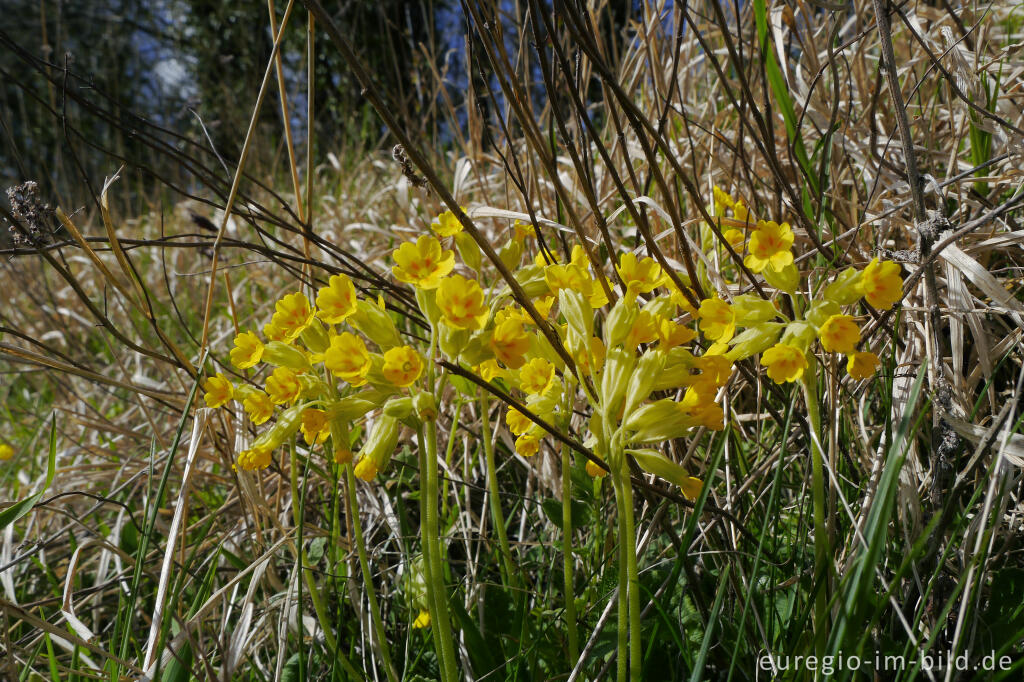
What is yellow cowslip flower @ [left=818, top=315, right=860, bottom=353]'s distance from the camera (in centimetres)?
92

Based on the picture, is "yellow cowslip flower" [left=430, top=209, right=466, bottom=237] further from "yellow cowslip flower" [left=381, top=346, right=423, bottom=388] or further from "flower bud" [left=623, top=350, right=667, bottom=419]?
"flower bud" [left=623, top=350, right=667, bottom=419]

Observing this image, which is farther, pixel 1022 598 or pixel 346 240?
pixel 346 240

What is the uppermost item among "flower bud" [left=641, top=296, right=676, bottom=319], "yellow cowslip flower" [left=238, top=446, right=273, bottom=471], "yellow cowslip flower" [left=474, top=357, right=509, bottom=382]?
"flower bud" [left=641, top=296, right=676, bottom=319]

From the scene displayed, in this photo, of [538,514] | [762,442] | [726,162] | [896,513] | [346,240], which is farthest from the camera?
[346,240]

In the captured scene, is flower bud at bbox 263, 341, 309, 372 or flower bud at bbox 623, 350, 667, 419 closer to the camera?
flower bud at bbox 623, 350, 667, 419

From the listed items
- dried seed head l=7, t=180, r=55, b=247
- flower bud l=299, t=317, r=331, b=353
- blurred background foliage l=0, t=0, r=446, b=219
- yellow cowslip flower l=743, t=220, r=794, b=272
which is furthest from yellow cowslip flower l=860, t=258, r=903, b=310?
blurred background foliage l=0, t=0, r=446, b=219

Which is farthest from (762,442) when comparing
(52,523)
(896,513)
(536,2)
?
(52,523)

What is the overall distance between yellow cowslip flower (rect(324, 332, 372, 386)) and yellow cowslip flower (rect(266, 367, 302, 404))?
0.41 ft

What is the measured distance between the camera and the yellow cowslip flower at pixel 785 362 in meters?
0.94

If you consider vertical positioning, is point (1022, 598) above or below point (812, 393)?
below

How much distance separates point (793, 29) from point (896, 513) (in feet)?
3.66

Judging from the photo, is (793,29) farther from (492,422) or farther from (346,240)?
(346,240)

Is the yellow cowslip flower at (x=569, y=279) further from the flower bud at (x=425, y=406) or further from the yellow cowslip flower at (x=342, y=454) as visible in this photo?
the yellow cowslip flower at (x=342, y=454)

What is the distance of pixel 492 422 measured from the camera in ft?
6.70
